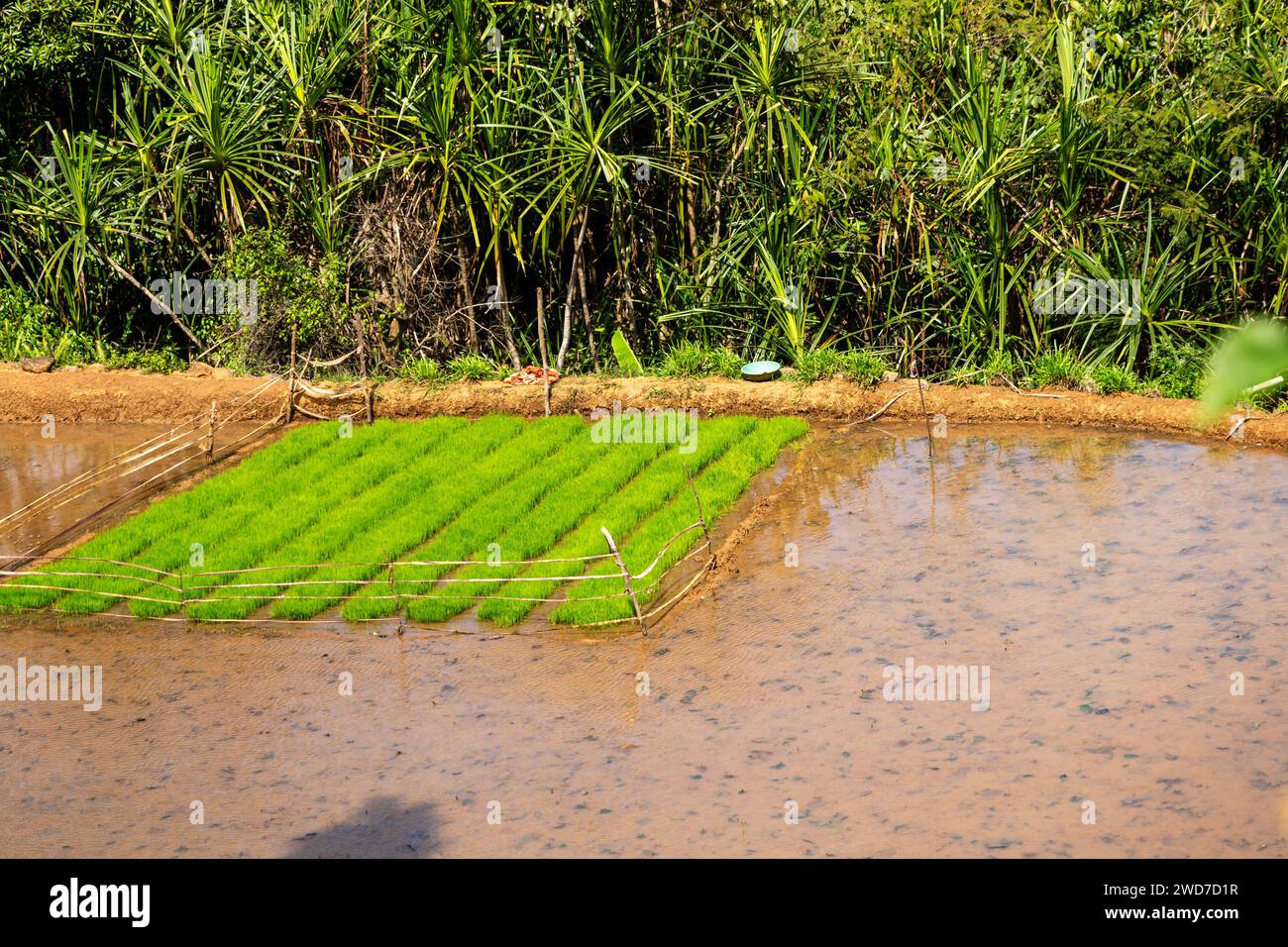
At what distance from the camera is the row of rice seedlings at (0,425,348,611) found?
36.5 feet

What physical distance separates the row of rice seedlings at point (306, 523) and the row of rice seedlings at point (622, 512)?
179 cm

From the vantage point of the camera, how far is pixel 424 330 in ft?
52.5

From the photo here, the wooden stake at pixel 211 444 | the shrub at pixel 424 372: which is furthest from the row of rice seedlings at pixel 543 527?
the wooden stake at pixel 211 444

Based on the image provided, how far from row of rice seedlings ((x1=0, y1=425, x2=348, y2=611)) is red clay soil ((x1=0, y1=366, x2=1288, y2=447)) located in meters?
1.05

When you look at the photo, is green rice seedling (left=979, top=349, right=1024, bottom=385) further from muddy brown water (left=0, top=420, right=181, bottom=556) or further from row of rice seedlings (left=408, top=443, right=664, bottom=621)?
muddy brown water (left=0, top=420, right=181, bottom=556)

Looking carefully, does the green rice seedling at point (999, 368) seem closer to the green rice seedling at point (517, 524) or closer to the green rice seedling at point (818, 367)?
the green rice seedling at point (818, 367)

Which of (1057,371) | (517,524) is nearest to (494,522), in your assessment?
(517,524)

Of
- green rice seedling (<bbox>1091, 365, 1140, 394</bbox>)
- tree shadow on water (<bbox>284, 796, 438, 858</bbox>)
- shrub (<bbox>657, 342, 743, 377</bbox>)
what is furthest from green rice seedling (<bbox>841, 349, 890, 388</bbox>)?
tree shadow on water (<bbox>284, 796, 438, 858</bbox>)

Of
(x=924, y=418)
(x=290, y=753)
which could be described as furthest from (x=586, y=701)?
(x=924, y=418)

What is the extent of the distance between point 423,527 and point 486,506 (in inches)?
26.2

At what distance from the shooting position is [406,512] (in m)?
12.5

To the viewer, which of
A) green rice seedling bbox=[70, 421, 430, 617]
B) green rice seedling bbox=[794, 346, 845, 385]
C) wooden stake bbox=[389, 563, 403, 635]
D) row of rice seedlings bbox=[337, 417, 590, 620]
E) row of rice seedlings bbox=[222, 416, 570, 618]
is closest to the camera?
wooden stake bbox=[389, 563, 403, 635]

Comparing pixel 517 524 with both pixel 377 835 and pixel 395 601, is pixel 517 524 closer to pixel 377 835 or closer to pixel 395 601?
pixel 395 601
